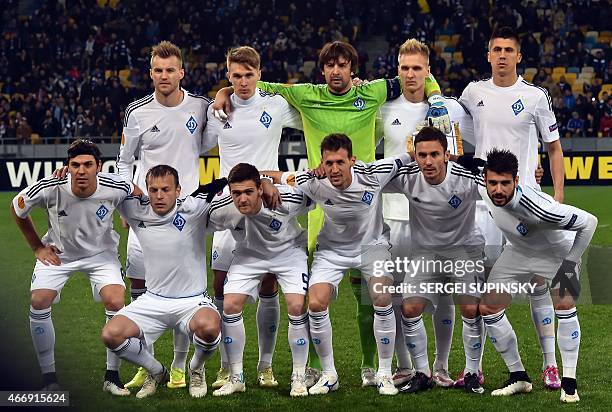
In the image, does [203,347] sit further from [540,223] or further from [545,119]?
[545,119]

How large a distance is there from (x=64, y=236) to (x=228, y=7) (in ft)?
70.8

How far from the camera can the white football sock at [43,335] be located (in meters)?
6.80

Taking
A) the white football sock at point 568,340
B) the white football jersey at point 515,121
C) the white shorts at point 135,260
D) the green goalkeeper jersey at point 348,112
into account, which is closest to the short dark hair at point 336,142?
the green goalkeeper jersey at point 348,112

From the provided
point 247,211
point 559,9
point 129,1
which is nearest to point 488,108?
point 247,211

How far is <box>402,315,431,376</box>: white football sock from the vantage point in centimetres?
676

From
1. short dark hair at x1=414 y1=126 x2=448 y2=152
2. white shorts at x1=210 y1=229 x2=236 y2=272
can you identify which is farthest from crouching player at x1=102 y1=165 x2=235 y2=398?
short dark hair at x1=414 y1=126 x2=448 y2=152

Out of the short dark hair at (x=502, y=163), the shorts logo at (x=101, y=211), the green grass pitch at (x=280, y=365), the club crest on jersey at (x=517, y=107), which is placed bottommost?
the green grass pitch at (x=280, y=365)

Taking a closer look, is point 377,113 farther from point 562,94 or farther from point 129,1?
point 129,1

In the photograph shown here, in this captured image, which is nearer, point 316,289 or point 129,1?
point 316,289

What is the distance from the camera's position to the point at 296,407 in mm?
6418

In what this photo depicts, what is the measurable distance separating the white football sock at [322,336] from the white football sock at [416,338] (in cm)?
51

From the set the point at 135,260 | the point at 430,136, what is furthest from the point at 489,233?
the point at 135,260

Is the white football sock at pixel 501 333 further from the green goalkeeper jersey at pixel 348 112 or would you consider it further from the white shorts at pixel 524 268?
the green goalkeeper jersey at pixel 348 112

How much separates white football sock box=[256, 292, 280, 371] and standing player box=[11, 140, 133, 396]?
37.4 inches
